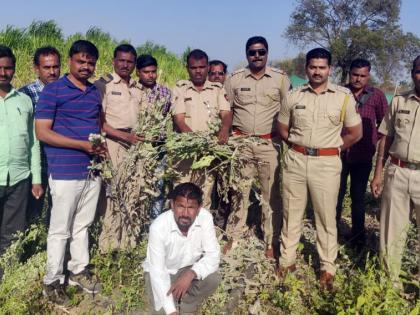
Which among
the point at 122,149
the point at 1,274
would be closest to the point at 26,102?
the point at 122,149

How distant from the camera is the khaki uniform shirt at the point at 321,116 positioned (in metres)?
3.71

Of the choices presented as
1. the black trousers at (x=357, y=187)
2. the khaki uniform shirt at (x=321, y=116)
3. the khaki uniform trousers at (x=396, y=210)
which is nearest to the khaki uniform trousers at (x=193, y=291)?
the khaki uniform shirt at (x=321, y=116)

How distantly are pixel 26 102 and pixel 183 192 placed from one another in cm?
163

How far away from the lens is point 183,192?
3.00 metres

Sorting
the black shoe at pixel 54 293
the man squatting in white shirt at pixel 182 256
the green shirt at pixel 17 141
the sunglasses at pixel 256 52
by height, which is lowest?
the black shoe at pixel 54 293

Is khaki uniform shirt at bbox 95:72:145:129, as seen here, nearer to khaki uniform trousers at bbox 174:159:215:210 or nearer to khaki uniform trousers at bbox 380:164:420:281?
khaki uniform trousers at bbox 174:159:215:210

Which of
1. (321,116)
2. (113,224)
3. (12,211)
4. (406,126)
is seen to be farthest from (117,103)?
(406,126)

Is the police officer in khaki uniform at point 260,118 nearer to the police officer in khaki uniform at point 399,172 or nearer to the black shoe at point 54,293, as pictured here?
the police officer in khaki uniform at point 399,172

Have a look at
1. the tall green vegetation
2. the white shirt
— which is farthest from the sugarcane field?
the tall green vegetation

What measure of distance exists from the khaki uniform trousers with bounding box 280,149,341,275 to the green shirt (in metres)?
2.26

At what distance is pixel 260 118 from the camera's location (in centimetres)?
434

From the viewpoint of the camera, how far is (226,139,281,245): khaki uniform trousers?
4314mm

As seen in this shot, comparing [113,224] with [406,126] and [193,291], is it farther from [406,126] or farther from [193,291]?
[406,126]

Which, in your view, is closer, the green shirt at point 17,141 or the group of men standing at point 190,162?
the group of men standing at point 190,162
